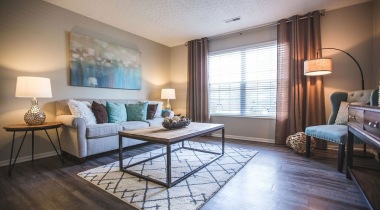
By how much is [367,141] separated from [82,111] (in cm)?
321

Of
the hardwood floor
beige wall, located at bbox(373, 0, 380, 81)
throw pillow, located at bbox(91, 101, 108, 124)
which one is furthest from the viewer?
throw pillow, located at bbox(91, 101, 108, 124)

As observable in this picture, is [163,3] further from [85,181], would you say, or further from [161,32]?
[85,181]

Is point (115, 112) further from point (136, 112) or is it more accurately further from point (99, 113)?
point (136, 112)

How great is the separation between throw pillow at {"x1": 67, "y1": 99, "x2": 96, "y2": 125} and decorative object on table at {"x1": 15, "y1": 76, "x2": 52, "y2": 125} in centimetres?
34

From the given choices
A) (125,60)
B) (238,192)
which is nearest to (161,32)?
(125,60)

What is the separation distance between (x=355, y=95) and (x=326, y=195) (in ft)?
5.84

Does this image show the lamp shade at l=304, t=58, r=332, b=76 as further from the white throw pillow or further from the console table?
the console table

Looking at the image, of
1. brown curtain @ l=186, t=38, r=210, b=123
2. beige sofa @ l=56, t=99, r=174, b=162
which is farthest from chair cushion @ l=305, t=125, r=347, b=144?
beige sofa @ l=56, t=99, r=174, b=162

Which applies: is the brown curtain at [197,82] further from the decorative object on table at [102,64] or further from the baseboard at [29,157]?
the baseboard at [29,157]

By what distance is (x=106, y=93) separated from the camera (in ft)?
11.7

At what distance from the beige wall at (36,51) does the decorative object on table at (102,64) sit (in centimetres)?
11

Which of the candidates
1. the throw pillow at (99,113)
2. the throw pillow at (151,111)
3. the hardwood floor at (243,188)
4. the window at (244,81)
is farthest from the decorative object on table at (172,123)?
the window at (244,81)

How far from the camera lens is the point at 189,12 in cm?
306

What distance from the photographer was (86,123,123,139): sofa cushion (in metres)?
2.47
